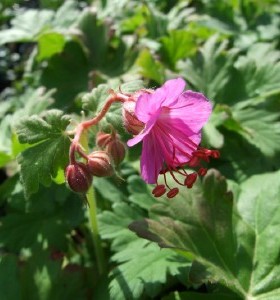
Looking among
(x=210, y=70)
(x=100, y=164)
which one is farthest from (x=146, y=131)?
(x=210, y=70)

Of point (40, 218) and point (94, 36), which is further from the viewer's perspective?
point (94, 36)

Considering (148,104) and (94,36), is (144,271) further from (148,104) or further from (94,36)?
(94,36)

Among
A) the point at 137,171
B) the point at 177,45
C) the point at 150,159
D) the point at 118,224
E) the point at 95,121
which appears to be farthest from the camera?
the point at 177,45

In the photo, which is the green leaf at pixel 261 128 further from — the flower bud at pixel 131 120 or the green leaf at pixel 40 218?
the flower bud at pixel 131 120

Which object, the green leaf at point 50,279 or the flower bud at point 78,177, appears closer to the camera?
the flower bud at point 78,177

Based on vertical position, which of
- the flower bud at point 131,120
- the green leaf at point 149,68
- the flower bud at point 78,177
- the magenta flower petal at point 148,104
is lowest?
the green leaf at point 149,68

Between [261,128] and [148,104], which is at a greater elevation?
[148,104]

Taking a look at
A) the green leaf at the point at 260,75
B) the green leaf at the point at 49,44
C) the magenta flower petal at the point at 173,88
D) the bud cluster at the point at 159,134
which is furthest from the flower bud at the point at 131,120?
the green leaf at the point at 49,44

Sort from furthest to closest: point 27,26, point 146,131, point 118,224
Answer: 1. point 27,26
2. point 118,224
3. point 146,131

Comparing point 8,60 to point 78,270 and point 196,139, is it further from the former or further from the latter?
point 196,139
